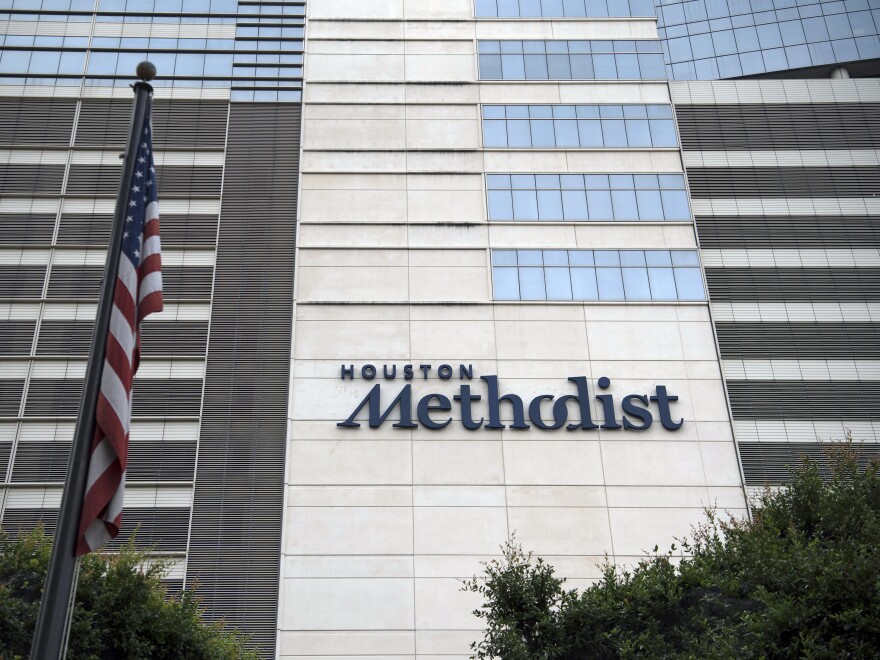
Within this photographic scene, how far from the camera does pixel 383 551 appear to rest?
32.2m

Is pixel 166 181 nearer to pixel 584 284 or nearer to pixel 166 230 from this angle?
pixel 166 230

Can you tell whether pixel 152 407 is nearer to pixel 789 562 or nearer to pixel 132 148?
pixel 132 148

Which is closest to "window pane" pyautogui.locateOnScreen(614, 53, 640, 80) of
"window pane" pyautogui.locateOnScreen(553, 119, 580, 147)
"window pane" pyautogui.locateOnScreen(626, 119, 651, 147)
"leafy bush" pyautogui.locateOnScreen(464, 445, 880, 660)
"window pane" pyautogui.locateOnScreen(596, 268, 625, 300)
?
"window pane" pyautogui.locateOnScreen(626, 119, 651, 147)

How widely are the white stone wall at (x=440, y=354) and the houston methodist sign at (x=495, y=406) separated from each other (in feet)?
1.14

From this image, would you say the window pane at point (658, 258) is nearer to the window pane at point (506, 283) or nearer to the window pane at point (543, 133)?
the window pane at point (506, 283)

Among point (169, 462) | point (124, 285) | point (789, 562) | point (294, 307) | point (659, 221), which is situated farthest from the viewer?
point (659, 221)

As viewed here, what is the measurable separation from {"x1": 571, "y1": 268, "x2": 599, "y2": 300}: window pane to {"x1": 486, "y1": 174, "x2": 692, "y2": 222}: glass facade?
279cm

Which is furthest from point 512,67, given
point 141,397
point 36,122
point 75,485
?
point 75,485

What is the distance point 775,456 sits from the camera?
34.8 metres

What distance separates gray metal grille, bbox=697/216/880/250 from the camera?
39.2 meters

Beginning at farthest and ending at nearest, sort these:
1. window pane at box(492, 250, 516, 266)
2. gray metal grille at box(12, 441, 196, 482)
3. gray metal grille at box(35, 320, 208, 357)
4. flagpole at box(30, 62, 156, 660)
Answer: window pane at box(492, 250, 516, 266) → gray metal grille at box(35, 320, 208, 357) → gray metal grille at box(12, 441, 196, 482) → flagpole at box(30, 62, 156, 660)

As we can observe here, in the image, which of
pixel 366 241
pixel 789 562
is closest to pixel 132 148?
pixel 789 562

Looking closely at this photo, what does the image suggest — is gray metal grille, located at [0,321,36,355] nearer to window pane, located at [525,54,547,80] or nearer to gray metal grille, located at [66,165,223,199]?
gray metal grille, located at [66,165,223,199]

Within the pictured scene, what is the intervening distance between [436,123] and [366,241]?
24.5 feet
